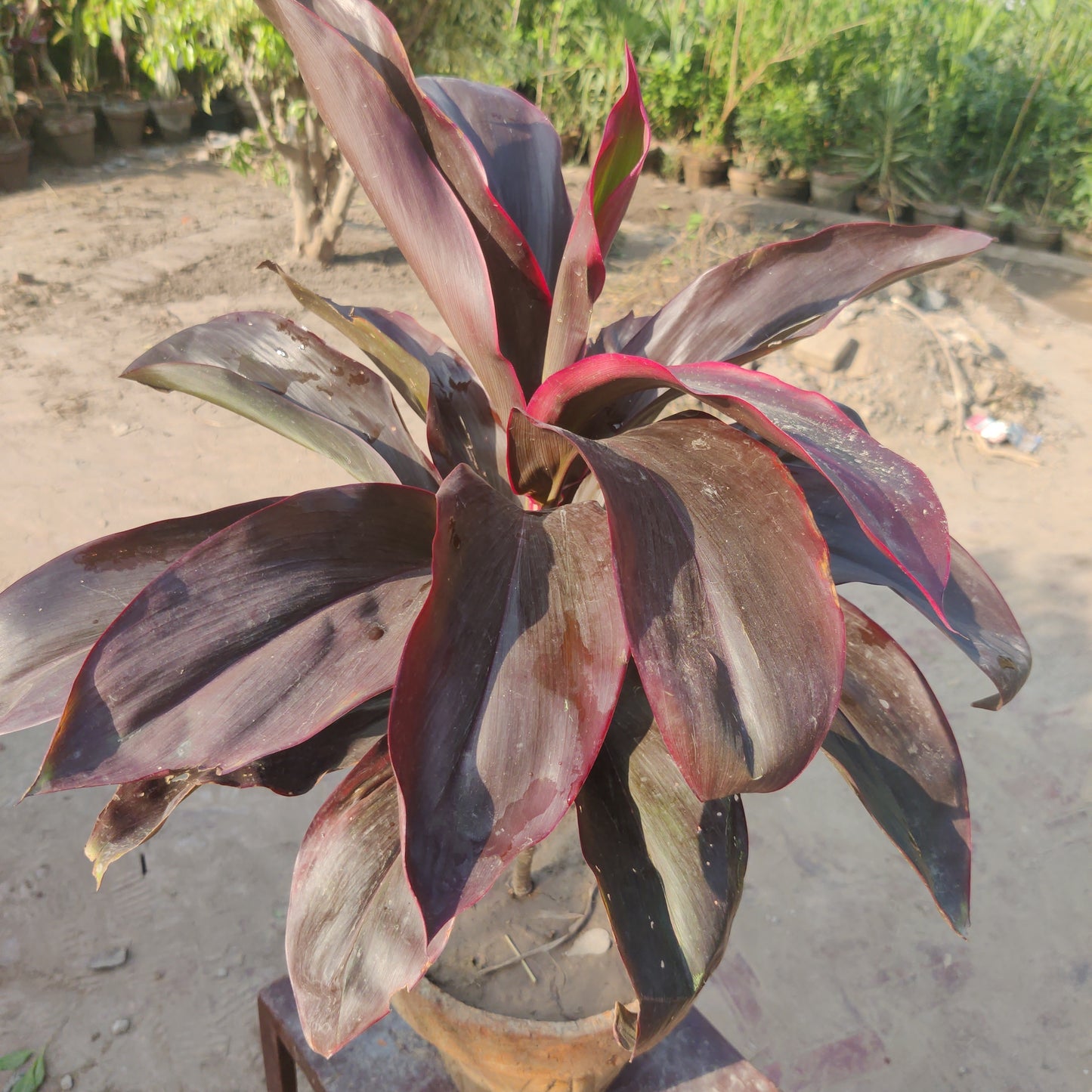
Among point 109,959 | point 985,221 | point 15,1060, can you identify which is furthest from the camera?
point 985,221

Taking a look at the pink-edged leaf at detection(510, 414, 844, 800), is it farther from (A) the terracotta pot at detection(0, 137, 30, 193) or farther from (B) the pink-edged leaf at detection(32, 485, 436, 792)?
(A) the terracotta pot at detection(0, 137, 30, 193)

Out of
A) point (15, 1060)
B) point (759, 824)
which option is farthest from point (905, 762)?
point (15, 1060)

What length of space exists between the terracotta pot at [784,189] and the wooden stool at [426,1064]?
7.20 meters

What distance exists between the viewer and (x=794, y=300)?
2.96 feet

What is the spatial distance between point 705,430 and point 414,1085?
3.17 feet

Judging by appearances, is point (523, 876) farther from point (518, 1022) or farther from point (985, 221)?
point (985, 221)

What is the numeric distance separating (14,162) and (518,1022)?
6.59 metres

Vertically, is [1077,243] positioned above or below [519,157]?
below

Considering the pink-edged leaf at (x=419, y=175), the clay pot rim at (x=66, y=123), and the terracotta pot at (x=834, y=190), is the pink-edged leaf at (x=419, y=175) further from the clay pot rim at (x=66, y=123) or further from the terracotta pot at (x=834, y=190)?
the terracotta pot at (x=834, y=190)

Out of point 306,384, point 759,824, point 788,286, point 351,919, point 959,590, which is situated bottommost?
point 759,824

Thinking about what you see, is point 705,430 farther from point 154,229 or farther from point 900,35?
point 900,35

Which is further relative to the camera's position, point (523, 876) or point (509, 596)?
point (523, 876)

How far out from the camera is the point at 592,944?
42.8 inches

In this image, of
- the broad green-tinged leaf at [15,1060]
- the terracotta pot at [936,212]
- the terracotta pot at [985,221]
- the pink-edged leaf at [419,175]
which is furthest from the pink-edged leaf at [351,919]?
the terracotta pot at [985,221]
